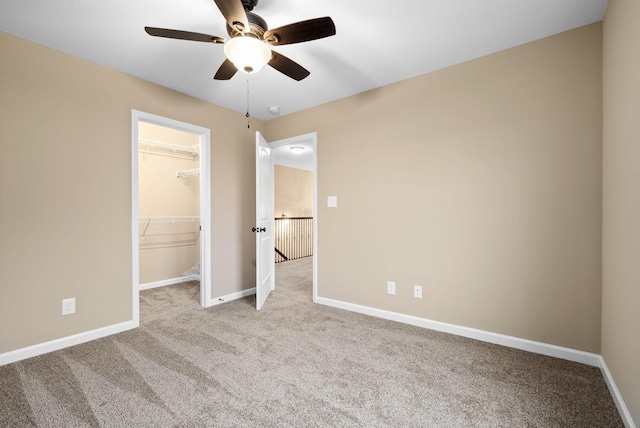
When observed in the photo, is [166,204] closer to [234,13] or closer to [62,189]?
[62,189]

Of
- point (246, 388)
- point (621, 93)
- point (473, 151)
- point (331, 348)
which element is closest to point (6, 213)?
point (246, 388)

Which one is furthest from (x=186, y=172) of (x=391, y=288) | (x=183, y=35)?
(x=391, y=288)

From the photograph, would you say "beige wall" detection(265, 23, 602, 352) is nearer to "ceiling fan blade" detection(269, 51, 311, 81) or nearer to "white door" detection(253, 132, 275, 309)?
"white door" detection(253, 132, 275, 309)

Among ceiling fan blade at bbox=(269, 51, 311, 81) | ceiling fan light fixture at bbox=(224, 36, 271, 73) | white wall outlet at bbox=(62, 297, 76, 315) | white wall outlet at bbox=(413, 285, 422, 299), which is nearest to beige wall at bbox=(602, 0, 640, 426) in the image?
white wall outlet at bbox=(413, 285, 422, 299)

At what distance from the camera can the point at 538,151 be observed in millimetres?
2146

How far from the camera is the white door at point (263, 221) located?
3160mm

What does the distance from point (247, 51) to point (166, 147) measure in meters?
3.27

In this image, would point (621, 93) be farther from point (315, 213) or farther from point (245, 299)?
point (245, 299)

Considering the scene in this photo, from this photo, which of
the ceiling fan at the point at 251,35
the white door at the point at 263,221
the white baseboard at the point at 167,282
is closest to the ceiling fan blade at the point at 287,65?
the ceiling fan at the point at 251,35

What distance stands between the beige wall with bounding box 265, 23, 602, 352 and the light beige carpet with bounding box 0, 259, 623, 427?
1.31 ft

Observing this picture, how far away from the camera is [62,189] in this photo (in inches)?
90.2

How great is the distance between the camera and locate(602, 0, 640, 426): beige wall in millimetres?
1358

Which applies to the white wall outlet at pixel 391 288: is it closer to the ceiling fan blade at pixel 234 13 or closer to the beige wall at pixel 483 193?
the beige wall at pixel 483 193

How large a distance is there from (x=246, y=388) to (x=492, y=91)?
290 cm
